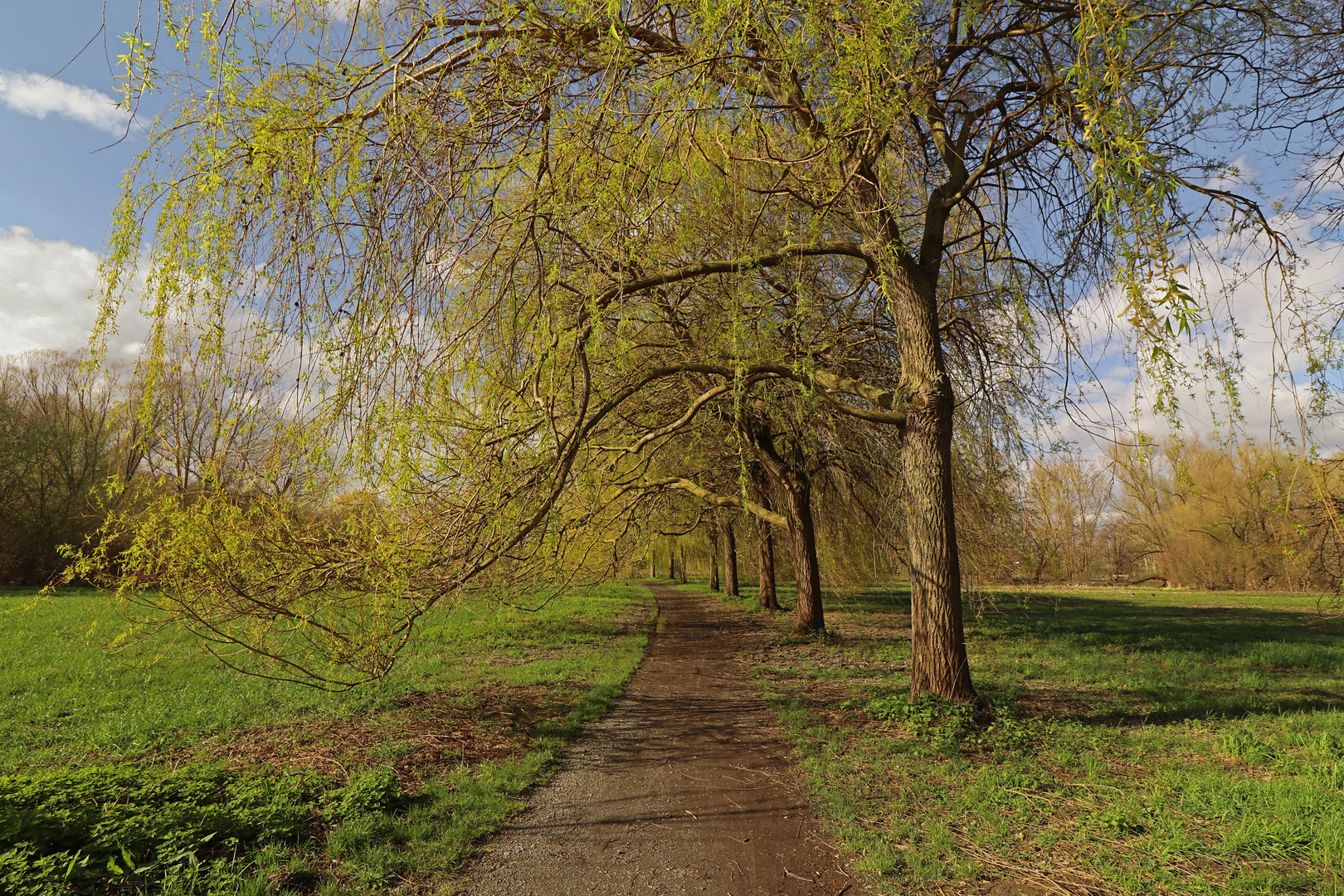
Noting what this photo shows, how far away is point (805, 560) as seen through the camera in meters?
13.0

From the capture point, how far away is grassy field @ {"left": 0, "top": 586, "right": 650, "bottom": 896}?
3.28m

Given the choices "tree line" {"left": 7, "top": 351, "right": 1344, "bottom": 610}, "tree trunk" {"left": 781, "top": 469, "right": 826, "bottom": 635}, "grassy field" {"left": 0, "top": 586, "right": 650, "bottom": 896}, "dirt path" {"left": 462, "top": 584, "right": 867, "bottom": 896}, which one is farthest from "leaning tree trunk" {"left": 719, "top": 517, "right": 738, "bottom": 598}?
"dirt path" {"left": 462, "top": 584, "right": 867, "bottom": 896}

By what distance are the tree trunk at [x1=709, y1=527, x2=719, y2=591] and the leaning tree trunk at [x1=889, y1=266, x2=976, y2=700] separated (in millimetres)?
18107

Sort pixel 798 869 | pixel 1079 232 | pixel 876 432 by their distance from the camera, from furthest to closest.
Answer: pixel 876 432, pixel 1079 232, pixel 798 869

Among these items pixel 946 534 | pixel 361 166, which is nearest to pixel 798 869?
pixel 946 534

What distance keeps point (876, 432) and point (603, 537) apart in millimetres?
5266

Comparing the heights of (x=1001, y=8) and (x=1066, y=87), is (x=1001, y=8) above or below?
above

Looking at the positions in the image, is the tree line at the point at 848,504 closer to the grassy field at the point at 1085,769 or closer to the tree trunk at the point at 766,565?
the tree trunk at the point at 766,565

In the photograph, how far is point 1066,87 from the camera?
16.4ft

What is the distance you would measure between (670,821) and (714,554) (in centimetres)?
2393

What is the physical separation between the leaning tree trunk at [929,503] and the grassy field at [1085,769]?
1.38 feet

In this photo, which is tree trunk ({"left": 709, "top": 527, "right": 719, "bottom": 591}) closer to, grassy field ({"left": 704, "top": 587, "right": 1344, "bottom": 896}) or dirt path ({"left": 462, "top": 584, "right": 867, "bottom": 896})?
grassy field ({"left": 704, "top": 587, "right": 1344, "bottom": 896})

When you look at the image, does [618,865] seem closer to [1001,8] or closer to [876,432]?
[1001,8]

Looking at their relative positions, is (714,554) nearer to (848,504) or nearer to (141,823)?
(848,504)
